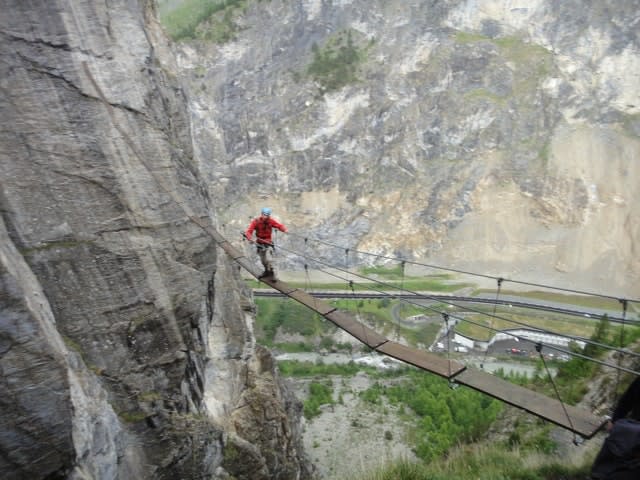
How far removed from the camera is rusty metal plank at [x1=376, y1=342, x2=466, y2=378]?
6.34 metres

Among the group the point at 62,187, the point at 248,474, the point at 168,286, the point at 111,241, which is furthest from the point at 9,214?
the point at 248,474

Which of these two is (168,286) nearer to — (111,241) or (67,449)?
(111,241)

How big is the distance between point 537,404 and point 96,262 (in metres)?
7.46

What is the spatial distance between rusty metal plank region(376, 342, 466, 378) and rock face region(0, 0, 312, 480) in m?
4.65

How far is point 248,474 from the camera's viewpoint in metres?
11.2

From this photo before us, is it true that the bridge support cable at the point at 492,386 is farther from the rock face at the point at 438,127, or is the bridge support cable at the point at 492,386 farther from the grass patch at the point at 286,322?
the rock face at the point at 438,127

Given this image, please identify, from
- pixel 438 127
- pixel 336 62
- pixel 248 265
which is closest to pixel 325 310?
pixel 248 265

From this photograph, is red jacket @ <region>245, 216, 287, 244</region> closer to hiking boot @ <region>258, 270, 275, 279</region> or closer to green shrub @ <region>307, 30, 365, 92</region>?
hiking boot @ <region>258, 270, 275, 279</region>

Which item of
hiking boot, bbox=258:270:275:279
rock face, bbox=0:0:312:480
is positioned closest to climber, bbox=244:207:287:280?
hiking boot, bbox=258:270:275:279

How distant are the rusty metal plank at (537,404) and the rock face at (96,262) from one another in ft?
19.1

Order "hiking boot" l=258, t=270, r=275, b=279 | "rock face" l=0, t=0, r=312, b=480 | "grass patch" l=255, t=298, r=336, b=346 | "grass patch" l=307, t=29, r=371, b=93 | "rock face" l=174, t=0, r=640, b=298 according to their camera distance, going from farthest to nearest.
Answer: "grass patch" l=307, t=29, r=371, b=93, "rock face" l=174, t=0, r=640, b=298, "grass patch" l=255, t=298, r=336, b=346, "hiking boot" l=258, t=270, r=275, b=279, "rock face" l=0, t=0, r=312, b=480

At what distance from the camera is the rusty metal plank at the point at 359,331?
24.5 ft

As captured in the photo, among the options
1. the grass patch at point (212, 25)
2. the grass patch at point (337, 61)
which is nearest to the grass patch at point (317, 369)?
the grass patch at point (337, 61)

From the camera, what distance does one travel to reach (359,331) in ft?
25.2
